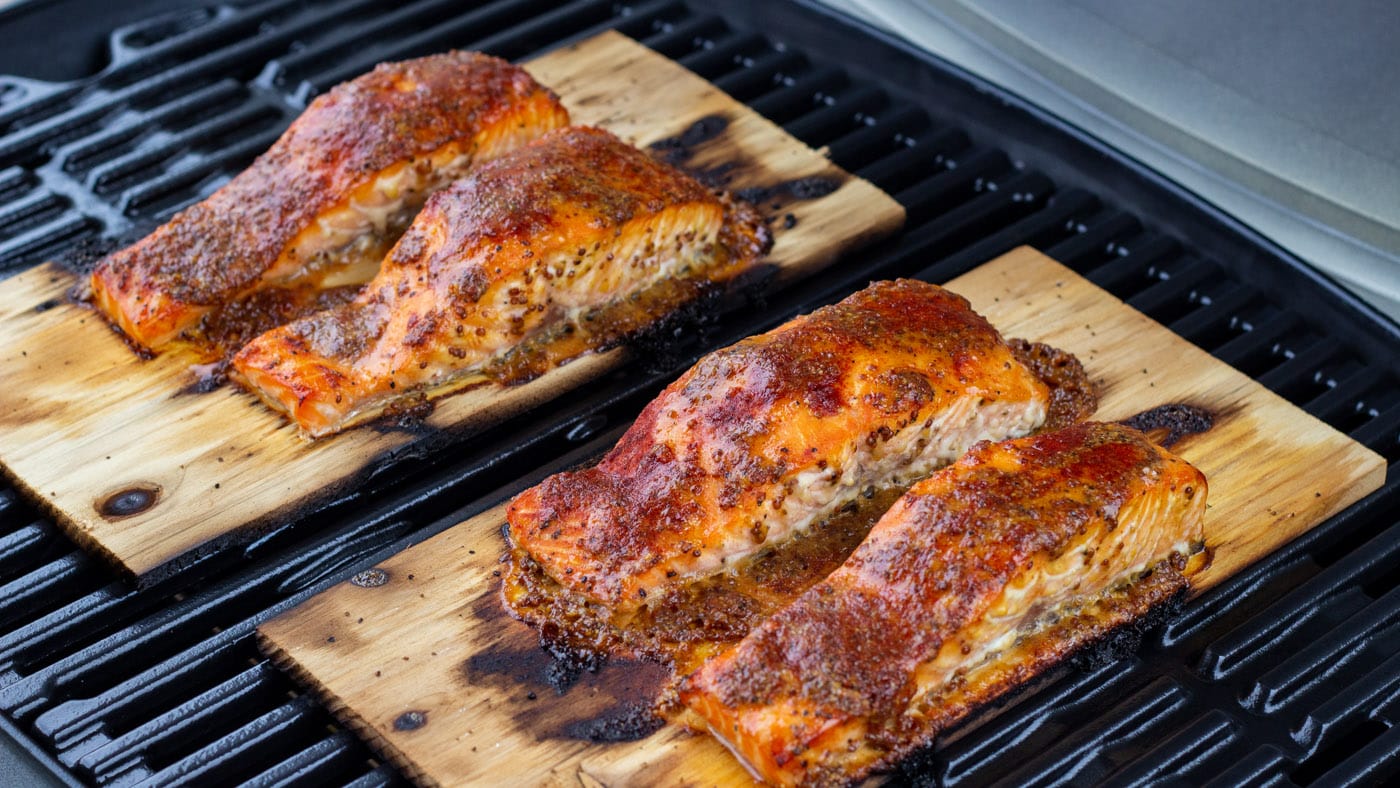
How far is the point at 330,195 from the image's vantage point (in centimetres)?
456

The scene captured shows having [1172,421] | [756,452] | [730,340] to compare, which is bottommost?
[730,340]

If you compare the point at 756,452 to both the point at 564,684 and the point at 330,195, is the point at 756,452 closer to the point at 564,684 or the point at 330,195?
the point at 564,684

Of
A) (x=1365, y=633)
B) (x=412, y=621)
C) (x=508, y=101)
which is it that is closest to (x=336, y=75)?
(x=508, y=101)

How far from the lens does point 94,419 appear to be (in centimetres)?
421

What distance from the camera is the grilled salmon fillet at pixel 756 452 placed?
142 inches

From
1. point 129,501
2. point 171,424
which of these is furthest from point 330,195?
point 129,501

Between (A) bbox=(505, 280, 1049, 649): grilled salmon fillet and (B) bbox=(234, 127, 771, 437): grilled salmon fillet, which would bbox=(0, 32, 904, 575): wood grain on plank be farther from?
(A) bbox=(505, 280, 1049, 649): grilled salmon fillet

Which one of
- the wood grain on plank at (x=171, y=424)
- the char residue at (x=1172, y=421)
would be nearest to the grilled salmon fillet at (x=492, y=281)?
the wood grain on plank at (x=171, y=424)

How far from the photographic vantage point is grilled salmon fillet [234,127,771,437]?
417 centimetres

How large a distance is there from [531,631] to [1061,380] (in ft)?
5.10

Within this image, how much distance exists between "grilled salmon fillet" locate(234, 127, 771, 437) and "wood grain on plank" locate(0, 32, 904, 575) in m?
0.11

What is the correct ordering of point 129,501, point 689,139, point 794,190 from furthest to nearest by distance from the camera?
point 689,139, point 794,190, point 129,501

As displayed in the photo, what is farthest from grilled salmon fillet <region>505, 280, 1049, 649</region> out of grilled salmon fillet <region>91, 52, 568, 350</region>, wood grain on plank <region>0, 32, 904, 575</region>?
grilled salmon fillet <region>91, 52, 568, 350</region>

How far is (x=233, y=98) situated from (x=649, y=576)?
2896 millimetres
